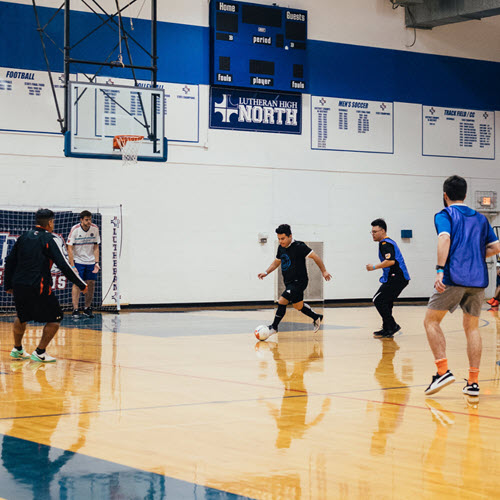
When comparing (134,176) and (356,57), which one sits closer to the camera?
(134,176)

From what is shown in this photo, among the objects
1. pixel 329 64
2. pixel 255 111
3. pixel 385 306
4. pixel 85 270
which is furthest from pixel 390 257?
pixel 329 64

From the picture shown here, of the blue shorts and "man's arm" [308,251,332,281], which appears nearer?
"man's arm" [308,251,332,281]

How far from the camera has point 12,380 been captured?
852 cm

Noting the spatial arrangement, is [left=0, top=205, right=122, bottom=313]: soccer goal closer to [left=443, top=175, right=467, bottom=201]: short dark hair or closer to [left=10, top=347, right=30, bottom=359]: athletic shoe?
[left=10, top=347, right=30, bottom=359]: athletic shoe

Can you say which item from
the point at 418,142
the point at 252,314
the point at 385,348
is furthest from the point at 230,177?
the point at 385,348

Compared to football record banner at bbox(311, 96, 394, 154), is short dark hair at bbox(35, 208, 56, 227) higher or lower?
lower

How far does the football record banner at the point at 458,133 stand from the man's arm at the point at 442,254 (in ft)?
58.1

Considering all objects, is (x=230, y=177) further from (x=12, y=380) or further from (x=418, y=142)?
(x=12, y=380)

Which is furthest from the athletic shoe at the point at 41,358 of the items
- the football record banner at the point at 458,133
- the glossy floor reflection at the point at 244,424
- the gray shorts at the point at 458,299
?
the football record banner at the point at 458,133

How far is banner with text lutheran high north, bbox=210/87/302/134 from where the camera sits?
21891 millimetres

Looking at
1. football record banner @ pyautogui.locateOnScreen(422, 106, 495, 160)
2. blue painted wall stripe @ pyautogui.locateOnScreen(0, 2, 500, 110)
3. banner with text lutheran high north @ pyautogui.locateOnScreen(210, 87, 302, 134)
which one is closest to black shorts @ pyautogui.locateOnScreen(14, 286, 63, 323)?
blue painted wall stripe @ pyautogui.locateOnScreen(0, 2, 500, 110)

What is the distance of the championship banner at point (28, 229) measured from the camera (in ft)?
61.6

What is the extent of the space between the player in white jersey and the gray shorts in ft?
34.6

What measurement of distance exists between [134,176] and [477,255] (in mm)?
14165
